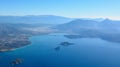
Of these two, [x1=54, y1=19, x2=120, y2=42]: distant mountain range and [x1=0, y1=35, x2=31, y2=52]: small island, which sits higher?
[x1=0, y1=35, x2=31, y2=52]: small island

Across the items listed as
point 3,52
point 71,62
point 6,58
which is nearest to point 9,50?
point 3,52

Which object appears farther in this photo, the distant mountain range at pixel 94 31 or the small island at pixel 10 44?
the distant mountain range at pixel 94 31

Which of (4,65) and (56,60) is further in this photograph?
(56,60)

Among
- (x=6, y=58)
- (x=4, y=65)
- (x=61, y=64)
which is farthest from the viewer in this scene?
(x=6, y=58)

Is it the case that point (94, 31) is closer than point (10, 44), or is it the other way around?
point (10, 44)

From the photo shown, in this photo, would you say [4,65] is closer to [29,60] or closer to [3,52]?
[29,60]

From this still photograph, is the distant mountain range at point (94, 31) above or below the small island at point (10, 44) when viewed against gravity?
below

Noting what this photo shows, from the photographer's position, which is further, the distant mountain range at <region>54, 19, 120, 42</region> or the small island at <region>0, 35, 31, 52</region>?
the distant mountain range at <region>54, 19, 120, 42</region>

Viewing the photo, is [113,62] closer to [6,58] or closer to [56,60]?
[56,60]

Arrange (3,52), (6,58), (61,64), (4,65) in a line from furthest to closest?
(3,52)
(6,58)
(61,64)
(4,65)

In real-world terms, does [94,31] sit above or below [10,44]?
below
